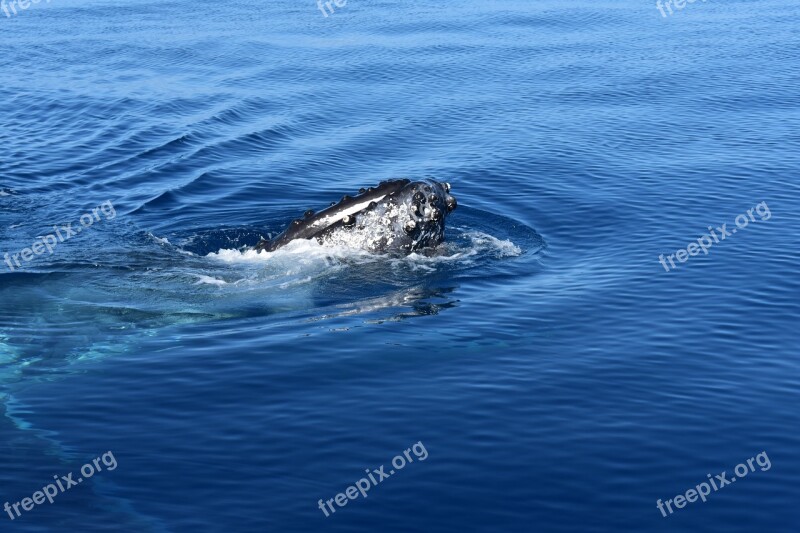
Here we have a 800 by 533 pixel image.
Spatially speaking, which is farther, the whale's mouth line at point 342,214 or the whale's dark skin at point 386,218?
the whale's mouth line at point 342,214

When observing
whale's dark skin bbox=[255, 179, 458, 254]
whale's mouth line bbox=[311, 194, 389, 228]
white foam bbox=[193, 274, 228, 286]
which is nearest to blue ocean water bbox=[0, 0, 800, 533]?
white foam bbox=[193, 274, 228, 286]

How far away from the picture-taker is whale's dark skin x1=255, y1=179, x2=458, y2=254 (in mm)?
19859

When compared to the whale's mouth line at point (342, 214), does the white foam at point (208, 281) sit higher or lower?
lower

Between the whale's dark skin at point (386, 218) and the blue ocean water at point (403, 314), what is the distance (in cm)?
45

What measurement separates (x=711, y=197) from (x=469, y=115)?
13016mm

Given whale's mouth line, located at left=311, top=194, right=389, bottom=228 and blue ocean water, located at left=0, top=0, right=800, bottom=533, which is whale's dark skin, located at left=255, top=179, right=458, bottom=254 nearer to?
whale's mouth line, located at left=311, top=194, right=389, bottom=228

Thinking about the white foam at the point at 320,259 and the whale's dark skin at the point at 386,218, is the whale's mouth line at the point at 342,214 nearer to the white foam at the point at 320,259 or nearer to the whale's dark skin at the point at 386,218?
the whale's dark skin at the point at 386,218

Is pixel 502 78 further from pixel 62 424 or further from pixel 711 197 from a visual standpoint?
pixel 62 424

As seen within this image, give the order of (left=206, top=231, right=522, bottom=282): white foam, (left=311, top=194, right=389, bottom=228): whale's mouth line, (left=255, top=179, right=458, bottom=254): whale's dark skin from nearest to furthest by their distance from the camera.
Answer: (left=255, top=179, right=458, bottom=254): whale's dark skin
(left=311, top=194, right=389, bottom=228): whale's mouth line
(left=206, top=231, right=522, bottom=282): white foam

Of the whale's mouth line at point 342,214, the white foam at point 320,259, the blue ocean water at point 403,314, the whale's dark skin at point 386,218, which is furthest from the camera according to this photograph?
the white foam at point 320,259

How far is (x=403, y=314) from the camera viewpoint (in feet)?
64.4

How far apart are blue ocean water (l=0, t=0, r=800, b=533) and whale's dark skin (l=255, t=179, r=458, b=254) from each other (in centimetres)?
45

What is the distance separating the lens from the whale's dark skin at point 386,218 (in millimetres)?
19859

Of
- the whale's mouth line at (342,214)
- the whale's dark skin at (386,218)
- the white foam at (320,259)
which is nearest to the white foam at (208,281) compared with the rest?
the white foam at (320,259)
